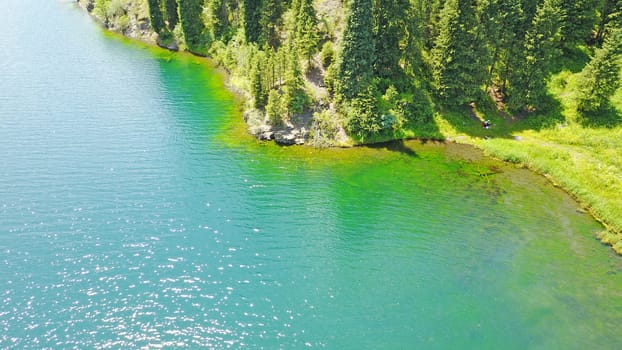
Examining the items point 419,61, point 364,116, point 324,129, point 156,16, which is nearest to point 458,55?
point 419,61

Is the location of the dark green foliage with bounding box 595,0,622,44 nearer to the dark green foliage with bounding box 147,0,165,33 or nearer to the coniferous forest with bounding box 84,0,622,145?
the coniferous forest with bounding box 84,0,622,145

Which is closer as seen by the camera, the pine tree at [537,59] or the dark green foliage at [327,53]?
the pine tree at [537,59]

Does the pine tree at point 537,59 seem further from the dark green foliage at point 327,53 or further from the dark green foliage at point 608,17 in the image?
the dark green foliage at point 327,53

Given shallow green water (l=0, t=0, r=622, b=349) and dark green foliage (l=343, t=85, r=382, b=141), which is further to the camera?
dark green foliage (l=343, t=85, r=382, b=141)

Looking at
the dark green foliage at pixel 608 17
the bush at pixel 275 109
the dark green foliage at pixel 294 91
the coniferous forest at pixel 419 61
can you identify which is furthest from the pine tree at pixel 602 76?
the bush at pixel 275 109

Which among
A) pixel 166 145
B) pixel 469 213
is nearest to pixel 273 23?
pixel 166 145

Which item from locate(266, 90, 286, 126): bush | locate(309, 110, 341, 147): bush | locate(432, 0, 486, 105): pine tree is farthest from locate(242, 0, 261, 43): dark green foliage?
locate(432, 0, 486, 105): pine tree
